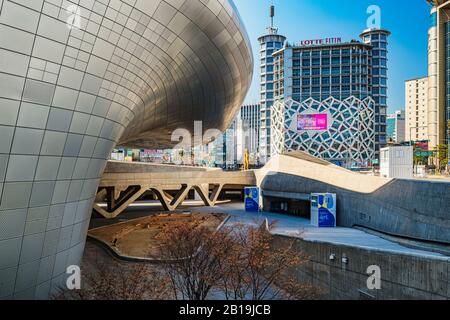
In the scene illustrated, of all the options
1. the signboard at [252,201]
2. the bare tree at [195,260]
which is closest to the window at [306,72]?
the signboard at [252,201]

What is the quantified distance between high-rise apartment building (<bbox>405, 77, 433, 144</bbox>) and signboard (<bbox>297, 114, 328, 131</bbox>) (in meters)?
47.2

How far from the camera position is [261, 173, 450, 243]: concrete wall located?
15109mm

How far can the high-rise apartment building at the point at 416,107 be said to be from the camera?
108756mm

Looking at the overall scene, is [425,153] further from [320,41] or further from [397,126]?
[397,126]

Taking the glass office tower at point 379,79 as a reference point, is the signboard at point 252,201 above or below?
below

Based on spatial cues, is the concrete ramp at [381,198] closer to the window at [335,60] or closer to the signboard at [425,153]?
the signboard at [425,153]

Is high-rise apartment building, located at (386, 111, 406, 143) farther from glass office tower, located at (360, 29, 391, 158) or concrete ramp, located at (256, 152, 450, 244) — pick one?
concrete ramp, located at (256, 152, 450, 244)

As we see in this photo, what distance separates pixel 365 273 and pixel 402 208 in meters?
7.18

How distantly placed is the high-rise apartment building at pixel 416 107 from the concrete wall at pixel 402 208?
101376 millimetres

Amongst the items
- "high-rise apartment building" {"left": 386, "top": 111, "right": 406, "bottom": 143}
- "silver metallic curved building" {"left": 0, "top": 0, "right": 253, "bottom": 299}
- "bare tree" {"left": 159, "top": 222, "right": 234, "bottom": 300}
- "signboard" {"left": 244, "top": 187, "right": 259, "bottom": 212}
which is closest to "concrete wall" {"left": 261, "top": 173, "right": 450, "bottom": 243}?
"signboard" {"left": 244, "top": 187, "right": 259, "bottom": 212}

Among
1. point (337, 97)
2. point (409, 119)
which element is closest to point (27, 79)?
point (337, 97)
